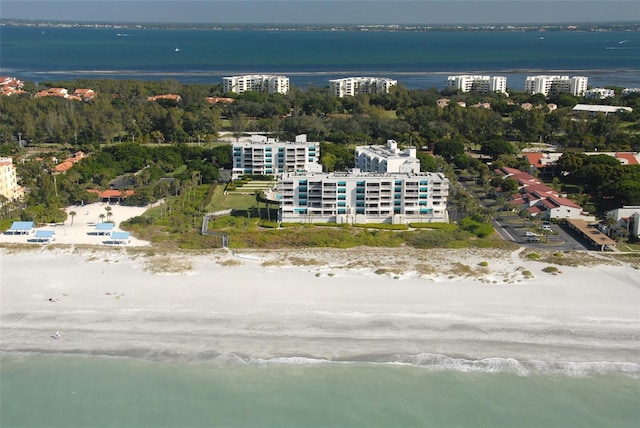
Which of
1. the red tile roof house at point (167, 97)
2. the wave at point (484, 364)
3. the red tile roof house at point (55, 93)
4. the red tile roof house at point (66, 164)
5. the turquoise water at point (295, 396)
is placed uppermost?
the red tile roof house at point (55, 93)

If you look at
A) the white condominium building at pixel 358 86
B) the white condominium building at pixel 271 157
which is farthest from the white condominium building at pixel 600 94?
the white condominium building at pixel 271 157

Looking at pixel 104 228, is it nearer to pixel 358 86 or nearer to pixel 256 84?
pixel 256 84

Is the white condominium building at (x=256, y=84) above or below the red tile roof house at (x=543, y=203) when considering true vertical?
above

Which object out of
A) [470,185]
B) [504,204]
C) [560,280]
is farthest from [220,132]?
[560,280]

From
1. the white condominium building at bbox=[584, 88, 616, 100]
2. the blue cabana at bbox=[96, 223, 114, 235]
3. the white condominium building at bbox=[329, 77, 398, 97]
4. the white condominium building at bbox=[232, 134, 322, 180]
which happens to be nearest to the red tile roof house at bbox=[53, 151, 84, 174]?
the white condominium building at bbox=[232, 134, 322, 180]

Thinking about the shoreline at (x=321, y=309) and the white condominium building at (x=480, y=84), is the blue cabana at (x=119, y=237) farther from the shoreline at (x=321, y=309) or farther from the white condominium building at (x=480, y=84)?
the white condominium building at (x=480, y=84)

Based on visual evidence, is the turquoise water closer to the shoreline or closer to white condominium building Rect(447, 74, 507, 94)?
the shoreline
